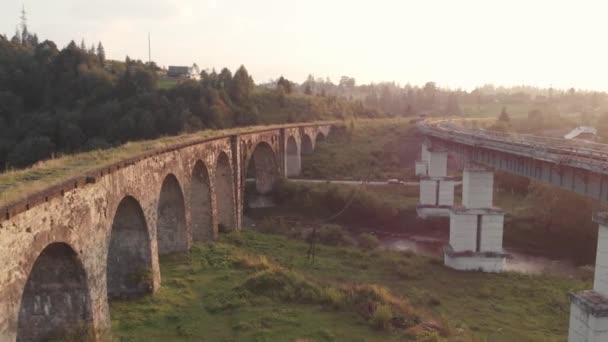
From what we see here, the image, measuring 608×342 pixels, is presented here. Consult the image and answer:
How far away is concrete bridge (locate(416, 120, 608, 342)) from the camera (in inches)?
656

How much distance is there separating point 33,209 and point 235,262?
43.5ft

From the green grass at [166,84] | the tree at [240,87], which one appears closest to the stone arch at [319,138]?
the tree at [240,87]

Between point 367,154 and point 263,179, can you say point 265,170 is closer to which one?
point 263,179

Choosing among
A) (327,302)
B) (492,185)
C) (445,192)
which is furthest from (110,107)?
(327,302)

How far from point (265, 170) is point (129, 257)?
30.9 m

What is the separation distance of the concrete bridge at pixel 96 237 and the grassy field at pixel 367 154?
3314 centimetres

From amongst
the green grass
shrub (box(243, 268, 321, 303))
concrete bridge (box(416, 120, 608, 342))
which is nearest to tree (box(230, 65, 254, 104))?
the green grass

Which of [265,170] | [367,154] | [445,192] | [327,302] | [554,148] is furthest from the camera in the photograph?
[367,154]

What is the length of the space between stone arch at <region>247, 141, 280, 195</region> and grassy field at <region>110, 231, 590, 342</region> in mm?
20630

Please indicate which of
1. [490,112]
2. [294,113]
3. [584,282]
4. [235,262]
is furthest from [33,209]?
[490,112]

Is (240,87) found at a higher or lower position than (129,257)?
higher

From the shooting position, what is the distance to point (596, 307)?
1573 cm

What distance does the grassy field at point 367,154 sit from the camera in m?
60.2

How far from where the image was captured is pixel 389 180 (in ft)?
180
